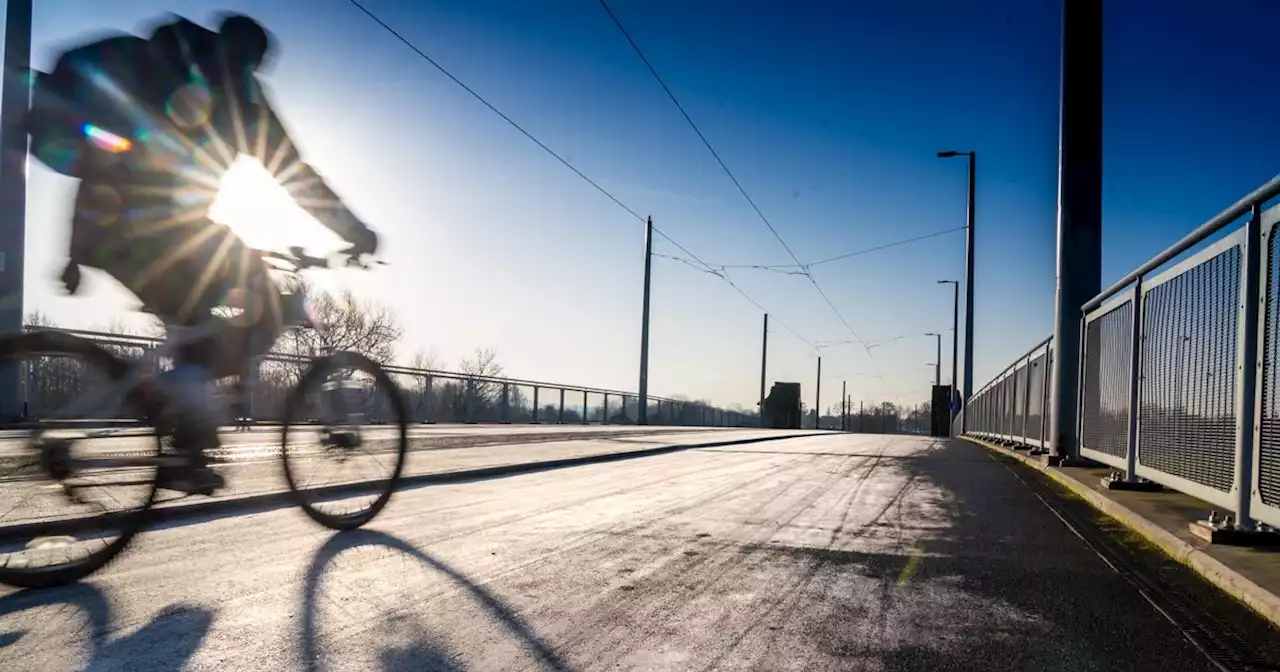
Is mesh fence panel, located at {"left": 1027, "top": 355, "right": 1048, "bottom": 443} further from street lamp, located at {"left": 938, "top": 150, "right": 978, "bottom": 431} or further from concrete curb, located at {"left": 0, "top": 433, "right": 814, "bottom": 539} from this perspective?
street lamp, located at {"left": 938, "top": 150, "right": 978, "bottom": 431}

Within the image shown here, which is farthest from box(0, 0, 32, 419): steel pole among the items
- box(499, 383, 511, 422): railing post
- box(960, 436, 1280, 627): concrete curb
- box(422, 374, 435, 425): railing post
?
box(499, 383, 511, 422): railing post

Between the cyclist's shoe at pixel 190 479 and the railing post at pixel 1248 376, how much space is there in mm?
5130

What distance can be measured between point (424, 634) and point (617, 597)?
2.86 feet

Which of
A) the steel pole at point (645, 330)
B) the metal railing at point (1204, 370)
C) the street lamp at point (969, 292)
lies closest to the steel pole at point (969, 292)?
the street lamp at point (969, 292)

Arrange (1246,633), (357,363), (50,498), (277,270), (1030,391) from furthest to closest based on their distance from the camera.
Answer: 1. (1030,391)
2. (357,363)
3. (277,270)
4. (50,498)
5. (1246,633)

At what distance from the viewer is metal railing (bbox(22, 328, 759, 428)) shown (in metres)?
3.68

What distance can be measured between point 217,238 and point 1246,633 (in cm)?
475

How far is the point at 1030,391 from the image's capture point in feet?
46.9

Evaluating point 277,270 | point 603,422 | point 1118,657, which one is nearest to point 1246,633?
point 1118,657

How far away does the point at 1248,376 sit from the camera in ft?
14.9

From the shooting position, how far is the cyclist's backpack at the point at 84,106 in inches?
148

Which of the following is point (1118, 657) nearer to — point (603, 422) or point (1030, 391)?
point (1030, 391)

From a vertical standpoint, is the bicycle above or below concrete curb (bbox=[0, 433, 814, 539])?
above

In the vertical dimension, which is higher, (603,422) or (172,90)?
(172,90)
